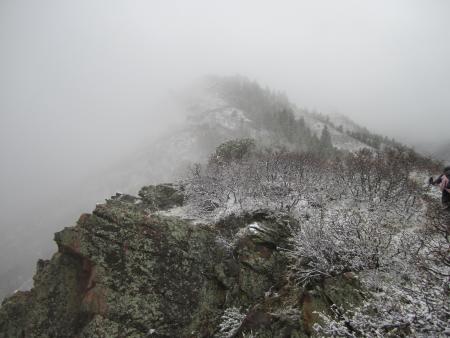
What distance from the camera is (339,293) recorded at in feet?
24.8

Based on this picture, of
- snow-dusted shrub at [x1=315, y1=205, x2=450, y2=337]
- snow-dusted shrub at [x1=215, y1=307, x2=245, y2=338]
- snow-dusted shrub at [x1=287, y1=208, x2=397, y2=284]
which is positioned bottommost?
snow-dusted shrub at [x1=215, y1=307, x2=245, y2=338]

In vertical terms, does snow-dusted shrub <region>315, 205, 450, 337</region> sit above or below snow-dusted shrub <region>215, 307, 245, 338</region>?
above

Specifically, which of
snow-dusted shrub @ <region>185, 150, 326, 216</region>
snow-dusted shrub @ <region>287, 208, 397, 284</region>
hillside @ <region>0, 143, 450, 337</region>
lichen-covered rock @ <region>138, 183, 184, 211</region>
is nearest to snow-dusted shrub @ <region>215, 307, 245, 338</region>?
hillside @ <region>0, 143, 450, 337</region>

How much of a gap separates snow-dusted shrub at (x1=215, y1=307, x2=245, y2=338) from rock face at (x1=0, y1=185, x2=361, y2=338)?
116mm

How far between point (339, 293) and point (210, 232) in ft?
21.0

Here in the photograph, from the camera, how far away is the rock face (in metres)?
8.85

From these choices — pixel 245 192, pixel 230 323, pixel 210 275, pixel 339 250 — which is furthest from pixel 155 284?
pixel 245 192

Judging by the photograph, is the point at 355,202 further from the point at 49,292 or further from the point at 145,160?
the point at 145,160

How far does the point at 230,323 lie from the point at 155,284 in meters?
3.24

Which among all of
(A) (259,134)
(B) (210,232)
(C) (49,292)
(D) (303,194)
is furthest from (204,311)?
(A) (259,134)

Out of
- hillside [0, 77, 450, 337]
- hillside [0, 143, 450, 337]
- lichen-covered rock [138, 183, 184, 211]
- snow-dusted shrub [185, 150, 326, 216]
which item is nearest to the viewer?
hillside [0, 77, 450, 337]

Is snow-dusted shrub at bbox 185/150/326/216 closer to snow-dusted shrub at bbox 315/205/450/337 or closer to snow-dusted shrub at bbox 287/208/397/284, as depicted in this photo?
snow-dusted shrub at bbox 287/208/397/284

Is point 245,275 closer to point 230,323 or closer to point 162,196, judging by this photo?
point 230,323

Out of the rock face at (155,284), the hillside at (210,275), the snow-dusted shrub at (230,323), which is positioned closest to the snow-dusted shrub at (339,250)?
the hillside at (210,275)
